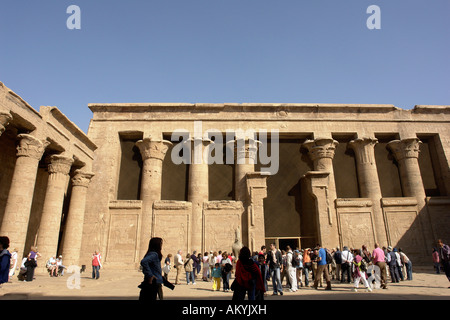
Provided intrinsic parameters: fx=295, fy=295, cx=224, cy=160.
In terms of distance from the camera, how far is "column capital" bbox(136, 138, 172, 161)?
17.6 meters

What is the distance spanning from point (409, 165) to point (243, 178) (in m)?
10.2

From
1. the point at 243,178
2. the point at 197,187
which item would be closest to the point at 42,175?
the point at 197,187

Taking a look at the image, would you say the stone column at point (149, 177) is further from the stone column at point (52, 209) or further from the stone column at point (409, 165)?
the stone column at point (409, 165)

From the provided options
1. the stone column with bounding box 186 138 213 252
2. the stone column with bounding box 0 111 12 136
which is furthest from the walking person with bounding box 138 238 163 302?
the stone column with bounding box 186 138 213 252

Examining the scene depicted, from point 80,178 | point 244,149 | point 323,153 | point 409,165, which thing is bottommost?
Answer: point 80,178

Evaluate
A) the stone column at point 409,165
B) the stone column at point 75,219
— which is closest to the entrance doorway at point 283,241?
the stone column at point 409,165

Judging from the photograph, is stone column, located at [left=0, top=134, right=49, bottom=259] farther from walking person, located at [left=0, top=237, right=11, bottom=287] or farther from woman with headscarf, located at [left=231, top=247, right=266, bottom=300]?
woman with headscarf, located at [left=231, top=247, right=266, bottom=300]

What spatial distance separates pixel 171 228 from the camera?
53.7ft

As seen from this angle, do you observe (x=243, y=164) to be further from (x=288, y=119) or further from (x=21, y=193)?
(x=21, y=193)

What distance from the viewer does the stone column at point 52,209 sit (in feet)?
41.8

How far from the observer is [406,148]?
18.2 meters

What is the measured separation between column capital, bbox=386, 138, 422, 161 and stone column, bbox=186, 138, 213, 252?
11.7m
